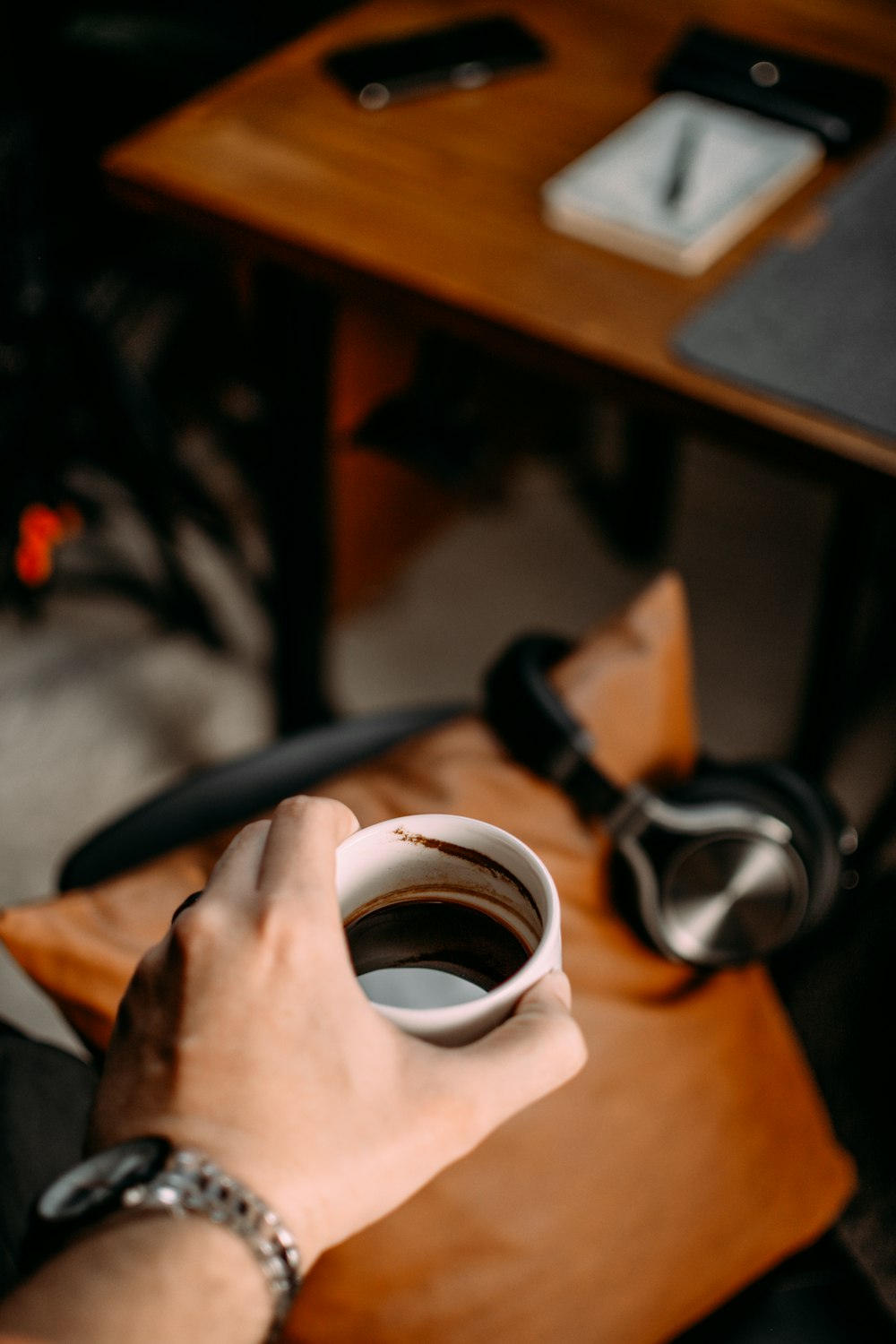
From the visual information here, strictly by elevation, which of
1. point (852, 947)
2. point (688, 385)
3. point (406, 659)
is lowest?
point (406, 659)

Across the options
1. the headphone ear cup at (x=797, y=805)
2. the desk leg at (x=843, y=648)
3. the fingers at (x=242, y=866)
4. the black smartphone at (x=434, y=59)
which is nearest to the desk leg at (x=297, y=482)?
the black smartphone at (x=434, y=59)

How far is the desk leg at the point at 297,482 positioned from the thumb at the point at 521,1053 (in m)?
0.92

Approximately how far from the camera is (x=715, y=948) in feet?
1.92

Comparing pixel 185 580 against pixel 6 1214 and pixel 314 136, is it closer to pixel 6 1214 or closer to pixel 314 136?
pixel 314 136

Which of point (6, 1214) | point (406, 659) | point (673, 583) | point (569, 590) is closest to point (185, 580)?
point (406, 659)

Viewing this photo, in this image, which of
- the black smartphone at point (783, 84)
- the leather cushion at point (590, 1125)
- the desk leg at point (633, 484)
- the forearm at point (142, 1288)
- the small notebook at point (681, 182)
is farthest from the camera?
the desk leg at point (633, 484)

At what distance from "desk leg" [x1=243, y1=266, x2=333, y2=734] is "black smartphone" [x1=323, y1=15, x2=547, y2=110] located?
9.6 inches

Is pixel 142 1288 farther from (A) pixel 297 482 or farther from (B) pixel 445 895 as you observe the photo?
(A) pixel 297 482

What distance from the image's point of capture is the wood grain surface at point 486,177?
2.93ft

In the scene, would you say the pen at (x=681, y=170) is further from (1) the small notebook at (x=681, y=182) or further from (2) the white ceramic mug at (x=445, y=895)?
(2) the white ceramic mug at (x=445, y=895)

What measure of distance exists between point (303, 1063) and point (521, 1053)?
58mm

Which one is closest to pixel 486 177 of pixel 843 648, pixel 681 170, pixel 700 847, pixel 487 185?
pixel 487 185

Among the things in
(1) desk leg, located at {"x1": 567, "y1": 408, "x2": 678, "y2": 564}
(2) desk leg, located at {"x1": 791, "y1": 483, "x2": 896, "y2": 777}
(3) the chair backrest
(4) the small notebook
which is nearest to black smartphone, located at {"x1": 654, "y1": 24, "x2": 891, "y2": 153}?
(4) the small notebook

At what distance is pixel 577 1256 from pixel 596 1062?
0.09 meters
